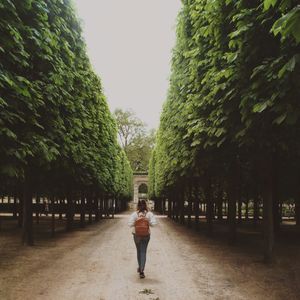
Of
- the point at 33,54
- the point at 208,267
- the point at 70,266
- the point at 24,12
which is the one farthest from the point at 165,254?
the point at 24,12

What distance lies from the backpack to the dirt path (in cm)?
111

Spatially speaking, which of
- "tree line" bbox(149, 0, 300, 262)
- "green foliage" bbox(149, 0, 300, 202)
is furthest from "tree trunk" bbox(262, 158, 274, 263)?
"green foliage" bbox(149, 0, 300, 202)

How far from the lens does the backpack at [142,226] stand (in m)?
11.7

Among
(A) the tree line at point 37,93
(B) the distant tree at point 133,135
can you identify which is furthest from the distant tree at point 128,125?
(A) the tree line at point 37,93

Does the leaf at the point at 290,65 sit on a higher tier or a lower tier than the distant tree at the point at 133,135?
lower

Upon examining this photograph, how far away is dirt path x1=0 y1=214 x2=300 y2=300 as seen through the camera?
32.0 feet

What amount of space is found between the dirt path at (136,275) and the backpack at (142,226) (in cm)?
111

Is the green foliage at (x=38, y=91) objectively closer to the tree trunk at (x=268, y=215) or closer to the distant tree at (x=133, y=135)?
the tree trunk at (x=268, y=215)

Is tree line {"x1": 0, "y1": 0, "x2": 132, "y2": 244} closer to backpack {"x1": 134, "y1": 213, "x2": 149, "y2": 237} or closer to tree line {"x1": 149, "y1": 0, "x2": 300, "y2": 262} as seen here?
backpack {"x1": 134, "y1": 213, "x2": 149, "y2": 237}

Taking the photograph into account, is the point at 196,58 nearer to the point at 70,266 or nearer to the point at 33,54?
the point at 33,54

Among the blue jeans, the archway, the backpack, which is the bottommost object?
the blue jeans

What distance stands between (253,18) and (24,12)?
6216mm

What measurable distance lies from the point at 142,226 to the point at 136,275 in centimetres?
135

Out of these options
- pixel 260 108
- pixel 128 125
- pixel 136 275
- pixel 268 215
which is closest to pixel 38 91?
pixel 136 275
